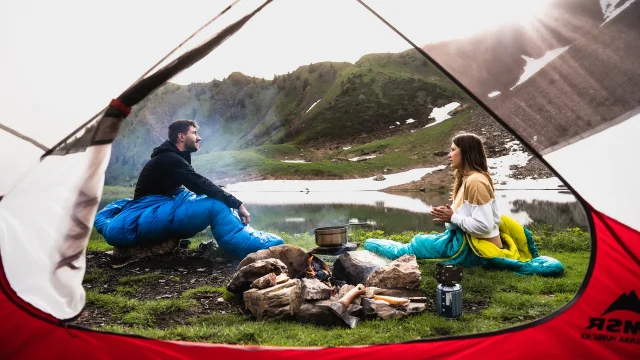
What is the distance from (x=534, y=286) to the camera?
4.03 meters

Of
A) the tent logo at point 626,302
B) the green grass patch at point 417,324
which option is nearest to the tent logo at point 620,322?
the tent logo at point 626,302

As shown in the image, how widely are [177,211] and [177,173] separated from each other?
17.2 inches

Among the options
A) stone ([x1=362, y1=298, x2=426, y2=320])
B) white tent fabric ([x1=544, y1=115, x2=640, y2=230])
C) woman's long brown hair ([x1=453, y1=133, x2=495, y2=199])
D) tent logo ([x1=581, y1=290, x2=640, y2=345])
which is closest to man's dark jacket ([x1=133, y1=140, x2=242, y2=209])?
stone ([x1=362, y1=298, x2=426, y2=320])

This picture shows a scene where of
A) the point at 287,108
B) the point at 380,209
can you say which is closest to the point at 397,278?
the point at 380,209

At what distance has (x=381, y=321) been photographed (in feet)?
10.7

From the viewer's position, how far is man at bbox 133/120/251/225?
16.8 feet

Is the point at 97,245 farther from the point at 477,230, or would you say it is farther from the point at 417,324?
the point at 477,230

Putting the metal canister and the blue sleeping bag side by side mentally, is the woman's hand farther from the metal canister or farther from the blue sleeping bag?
the blue sleeping bag

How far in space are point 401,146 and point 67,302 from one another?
15.0 m

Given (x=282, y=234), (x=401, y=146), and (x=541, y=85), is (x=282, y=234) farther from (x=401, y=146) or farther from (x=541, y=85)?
(x=401, y=146)

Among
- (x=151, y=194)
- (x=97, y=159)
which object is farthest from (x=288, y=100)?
(x=97, y=159)

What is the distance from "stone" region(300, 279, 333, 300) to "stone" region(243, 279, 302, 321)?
0.06 m

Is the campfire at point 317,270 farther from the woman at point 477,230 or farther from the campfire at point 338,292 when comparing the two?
the woman at point 477,230

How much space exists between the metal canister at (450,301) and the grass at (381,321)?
7cm
